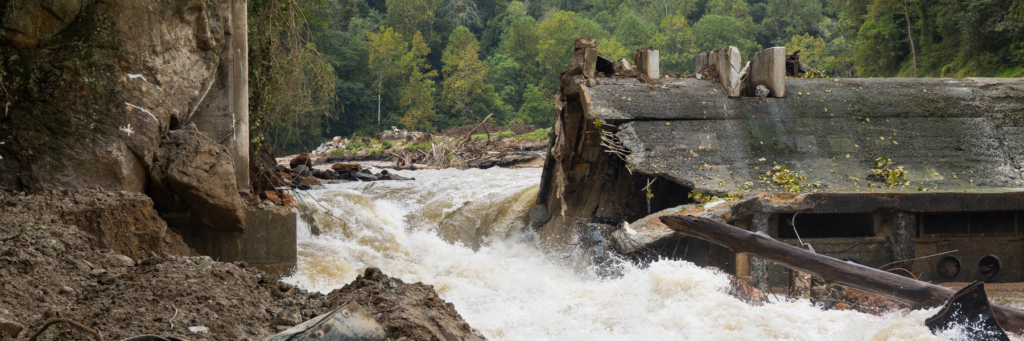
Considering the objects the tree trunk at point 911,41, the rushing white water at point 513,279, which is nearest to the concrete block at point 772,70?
the rushing white water at point 513,279

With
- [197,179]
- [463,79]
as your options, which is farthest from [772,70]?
[463,79]

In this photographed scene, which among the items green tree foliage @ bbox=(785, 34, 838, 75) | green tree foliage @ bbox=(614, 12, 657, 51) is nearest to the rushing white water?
green tree foliage @ bbox=(785, 34, 838, 75)

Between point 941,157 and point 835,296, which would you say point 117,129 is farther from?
point 941,157

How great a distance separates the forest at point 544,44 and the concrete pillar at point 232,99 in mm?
2184

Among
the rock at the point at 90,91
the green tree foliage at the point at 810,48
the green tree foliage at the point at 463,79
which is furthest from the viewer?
the green tree foliage at the point at 810,48

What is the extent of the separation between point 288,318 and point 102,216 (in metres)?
2.29

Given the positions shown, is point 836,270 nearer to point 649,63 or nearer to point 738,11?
point 649,63

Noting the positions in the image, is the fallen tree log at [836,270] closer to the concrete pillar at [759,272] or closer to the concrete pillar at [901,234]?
the concrete pillar at [759,272]

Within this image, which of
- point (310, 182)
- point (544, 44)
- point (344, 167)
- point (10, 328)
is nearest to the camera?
point (10, 328)

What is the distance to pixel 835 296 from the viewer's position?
23.9 ft

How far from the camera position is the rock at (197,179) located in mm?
6277

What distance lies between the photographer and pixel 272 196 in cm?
832

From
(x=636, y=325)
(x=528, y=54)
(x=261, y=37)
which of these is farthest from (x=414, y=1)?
(x=636, y=325)

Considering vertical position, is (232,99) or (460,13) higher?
(460,13)
